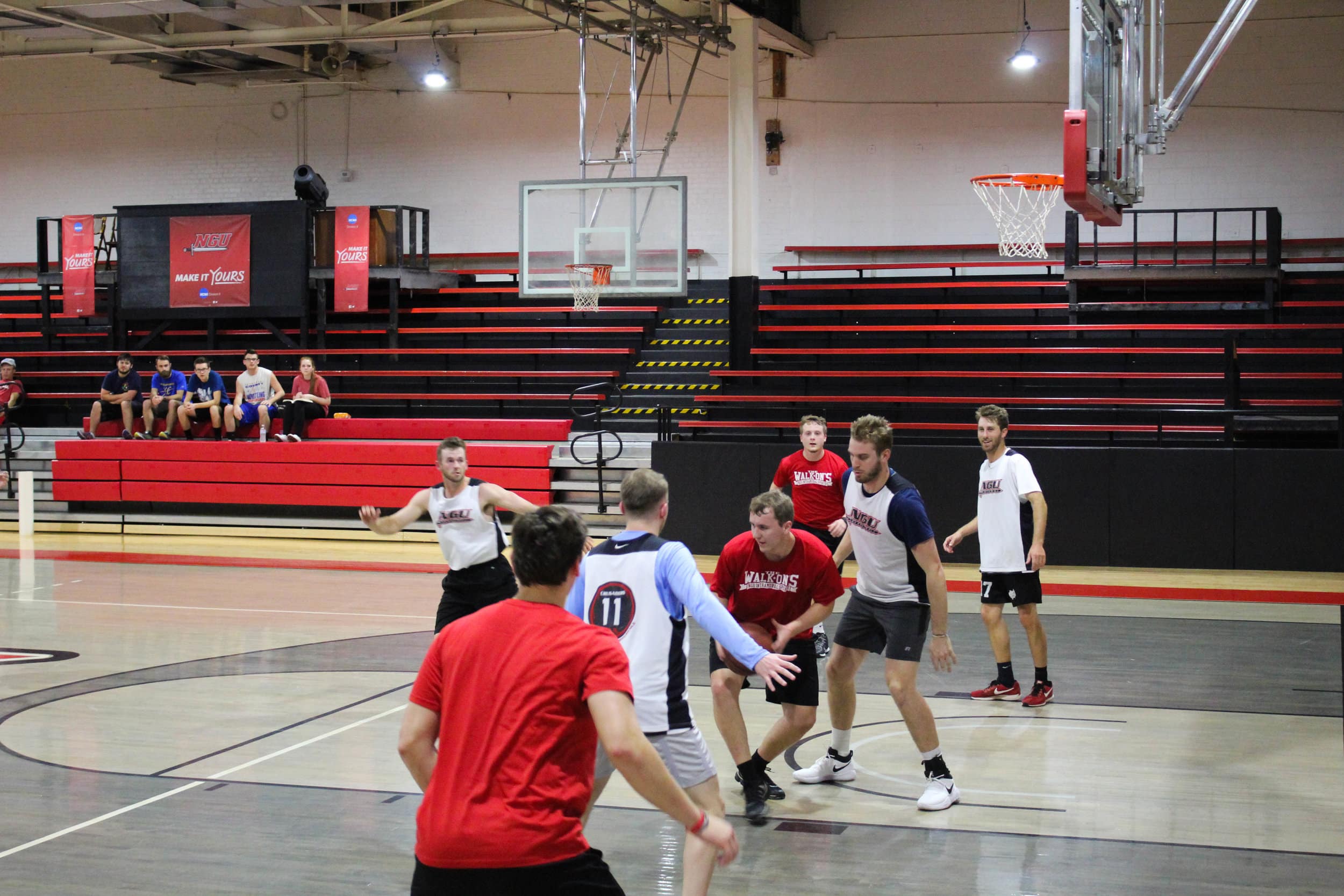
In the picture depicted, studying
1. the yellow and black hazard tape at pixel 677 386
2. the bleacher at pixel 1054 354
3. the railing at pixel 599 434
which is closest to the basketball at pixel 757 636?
the bleacher at pixel 1054 354

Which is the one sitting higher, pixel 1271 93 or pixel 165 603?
pixel 1271 93

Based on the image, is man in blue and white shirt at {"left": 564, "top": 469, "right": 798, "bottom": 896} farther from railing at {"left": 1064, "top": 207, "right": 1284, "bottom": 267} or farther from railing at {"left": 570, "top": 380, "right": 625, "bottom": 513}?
railing at {"left": 1064, "top": 207, "right": 1284, "bottom": 267}

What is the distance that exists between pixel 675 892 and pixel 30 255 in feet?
81.7

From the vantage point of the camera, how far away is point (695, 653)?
32.9ft

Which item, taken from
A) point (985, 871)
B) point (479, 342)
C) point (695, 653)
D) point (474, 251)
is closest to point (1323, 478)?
point (695, 653)

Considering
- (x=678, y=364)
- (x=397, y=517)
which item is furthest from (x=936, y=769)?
(x=678, y=364)

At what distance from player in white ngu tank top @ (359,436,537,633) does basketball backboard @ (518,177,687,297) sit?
315 inches

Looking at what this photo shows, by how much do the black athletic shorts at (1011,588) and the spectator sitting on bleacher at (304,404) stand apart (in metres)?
12.5

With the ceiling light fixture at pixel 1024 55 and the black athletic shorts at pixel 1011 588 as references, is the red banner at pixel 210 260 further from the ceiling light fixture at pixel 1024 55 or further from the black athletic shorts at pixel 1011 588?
the black athletic shorts at pixel 1011 588

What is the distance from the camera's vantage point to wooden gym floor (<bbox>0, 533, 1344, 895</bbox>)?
5266 mm

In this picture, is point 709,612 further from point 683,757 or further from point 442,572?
point 442,572

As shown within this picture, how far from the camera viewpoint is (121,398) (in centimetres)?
1942

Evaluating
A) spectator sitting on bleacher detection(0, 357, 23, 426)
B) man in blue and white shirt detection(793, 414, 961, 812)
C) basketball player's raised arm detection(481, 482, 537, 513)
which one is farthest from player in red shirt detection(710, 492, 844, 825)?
spectator sitting on bleacher detection(0, 357, 23, 426)

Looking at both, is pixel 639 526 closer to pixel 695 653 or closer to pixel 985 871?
pixel 985 871
